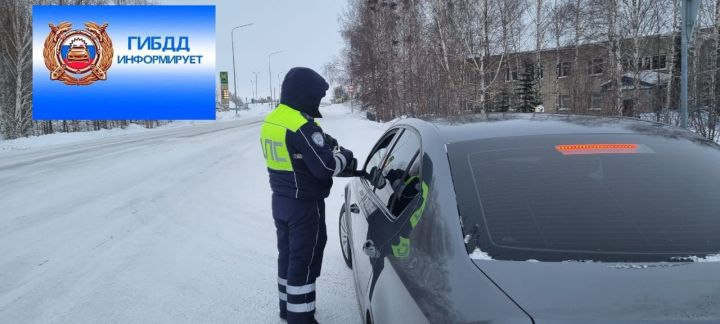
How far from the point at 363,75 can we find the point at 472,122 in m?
31.4

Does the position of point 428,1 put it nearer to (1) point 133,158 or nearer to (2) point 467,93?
(2) point 467,93

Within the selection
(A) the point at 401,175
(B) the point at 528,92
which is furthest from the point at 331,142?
(B) the point at 528,92

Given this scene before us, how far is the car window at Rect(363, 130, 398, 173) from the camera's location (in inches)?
139

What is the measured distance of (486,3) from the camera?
21406 mm

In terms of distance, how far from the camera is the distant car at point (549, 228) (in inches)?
53.9

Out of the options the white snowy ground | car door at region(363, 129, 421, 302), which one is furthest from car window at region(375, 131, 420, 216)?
the white snowy ground

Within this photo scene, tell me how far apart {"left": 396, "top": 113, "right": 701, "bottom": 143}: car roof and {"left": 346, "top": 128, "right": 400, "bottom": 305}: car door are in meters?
0.63

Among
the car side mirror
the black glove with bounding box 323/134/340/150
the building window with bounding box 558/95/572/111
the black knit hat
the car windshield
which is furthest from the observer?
the building window with bounding box 558/95/572/111

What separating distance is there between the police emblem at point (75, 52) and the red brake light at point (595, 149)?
78.5 ft

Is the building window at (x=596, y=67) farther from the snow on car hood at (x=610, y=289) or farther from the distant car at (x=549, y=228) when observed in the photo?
the snow on car hood at (x=610, y=289)

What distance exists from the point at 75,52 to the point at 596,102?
25067mm

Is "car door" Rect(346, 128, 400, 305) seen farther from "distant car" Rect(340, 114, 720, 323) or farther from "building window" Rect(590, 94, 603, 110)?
"building window" Rect(590, 94, 603, 110)

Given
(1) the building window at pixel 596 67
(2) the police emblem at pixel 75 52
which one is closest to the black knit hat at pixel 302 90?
(2) the police emblem at pixel 75 52

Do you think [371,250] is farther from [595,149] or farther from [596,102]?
[596,102]
